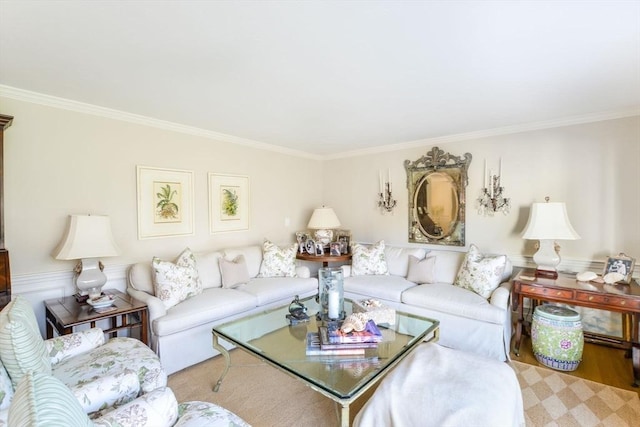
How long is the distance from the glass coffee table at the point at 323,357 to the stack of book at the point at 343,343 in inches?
1.3

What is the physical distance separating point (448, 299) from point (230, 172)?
2.88 m

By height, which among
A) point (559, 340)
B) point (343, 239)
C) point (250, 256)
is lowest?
point (559, 340)

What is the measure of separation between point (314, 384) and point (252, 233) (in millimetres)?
2748

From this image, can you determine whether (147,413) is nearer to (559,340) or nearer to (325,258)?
(325,258)

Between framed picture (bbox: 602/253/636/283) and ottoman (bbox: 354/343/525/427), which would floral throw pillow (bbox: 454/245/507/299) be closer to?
framed picture (bbox: 602/253/636/283)

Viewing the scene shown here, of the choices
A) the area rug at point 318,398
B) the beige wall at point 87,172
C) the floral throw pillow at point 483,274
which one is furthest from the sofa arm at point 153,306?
the floral throw pillow at point 483,274

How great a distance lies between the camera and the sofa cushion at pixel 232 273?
3229mm

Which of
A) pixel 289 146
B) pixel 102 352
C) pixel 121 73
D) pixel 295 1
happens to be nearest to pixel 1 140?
pixel 121 73

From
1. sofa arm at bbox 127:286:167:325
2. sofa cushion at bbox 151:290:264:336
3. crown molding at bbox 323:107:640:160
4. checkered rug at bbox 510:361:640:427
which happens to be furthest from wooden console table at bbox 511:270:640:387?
sofa arm at bbox 127:286:167:325

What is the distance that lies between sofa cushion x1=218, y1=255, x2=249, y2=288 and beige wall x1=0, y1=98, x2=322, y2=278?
0.49m

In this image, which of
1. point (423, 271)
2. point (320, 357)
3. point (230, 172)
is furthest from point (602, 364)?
point (230, 172)

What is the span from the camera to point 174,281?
2.70 meters

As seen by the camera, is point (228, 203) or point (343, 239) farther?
point (343, 239)

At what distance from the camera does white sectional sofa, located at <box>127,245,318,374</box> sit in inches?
96.2
